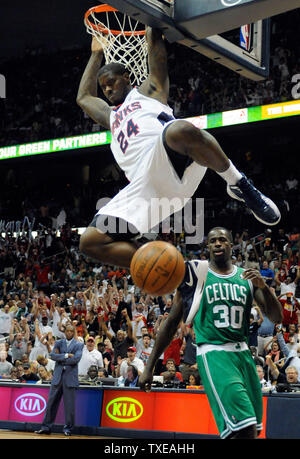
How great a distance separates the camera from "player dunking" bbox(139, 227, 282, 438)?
15.1ft

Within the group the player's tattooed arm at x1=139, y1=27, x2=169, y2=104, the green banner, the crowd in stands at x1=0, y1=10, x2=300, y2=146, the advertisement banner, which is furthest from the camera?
the crowd in stands at x1=0, y1=10, x2=300, y2=146

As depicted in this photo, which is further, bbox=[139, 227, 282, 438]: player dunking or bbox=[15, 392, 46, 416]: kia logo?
bbox=[15, 392, 46, 416]: kia logo

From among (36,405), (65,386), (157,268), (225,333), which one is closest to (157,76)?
(157,268)

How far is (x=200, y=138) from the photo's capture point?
398cm

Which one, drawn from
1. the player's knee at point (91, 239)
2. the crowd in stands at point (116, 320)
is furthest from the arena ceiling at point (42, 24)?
the player's knee at point (91, 239)

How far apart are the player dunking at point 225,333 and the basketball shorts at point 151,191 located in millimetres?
865

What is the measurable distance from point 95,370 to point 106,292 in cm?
342

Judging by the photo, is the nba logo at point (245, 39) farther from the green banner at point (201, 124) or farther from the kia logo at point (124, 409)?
the green banner at point (201, 124)

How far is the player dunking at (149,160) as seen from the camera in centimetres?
409

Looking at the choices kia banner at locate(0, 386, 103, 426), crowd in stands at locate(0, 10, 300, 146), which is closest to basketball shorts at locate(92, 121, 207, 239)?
kia banner at locate(0, 386, 103, 426)

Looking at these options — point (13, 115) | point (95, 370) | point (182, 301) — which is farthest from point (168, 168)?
point (13, 115)

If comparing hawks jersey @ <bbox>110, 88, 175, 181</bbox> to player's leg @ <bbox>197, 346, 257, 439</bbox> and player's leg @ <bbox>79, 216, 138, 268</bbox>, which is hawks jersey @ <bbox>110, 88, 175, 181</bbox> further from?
player's leg @ <bbox>197, 346, 257, 439</bbox>

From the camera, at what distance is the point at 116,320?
13.4 meters
